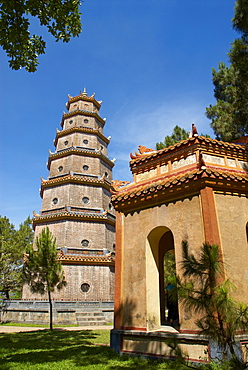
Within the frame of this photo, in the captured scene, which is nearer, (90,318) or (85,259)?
(90,318)

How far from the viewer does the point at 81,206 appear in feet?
74.9

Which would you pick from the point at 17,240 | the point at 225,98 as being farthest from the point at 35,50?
the point at 17,240

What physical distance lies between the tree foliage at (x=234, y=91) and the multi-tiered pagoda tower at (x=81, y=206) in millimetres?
A: 12081

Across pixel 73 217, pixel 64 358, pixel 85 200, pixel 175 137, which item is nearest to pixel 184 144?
pixel 64 358

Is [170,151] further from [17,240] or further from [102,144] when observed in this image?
[17,240]

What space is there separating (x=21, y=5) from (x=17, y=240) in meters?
29.7

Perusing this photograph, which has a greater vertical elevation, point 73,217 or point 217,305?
point 73,217

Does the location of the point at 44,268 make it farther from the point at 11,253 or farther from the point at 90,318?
the point at 11,253

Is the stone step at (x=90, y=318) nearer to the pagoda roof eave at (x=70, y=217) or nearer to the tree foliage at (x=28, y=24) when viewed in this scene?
the pagoda roof eave at (x=70, y=217)

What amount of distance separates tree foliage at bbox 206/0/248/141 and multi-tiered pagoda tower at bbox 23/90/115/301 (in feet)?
39.6

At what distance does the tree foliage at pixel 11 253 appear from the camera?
81.8 ft

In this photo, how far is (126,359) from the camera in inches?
271

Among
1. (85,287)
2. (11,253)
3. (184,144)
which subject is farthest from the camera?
(11,253)

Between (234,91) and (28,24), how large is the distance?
10725 mm
